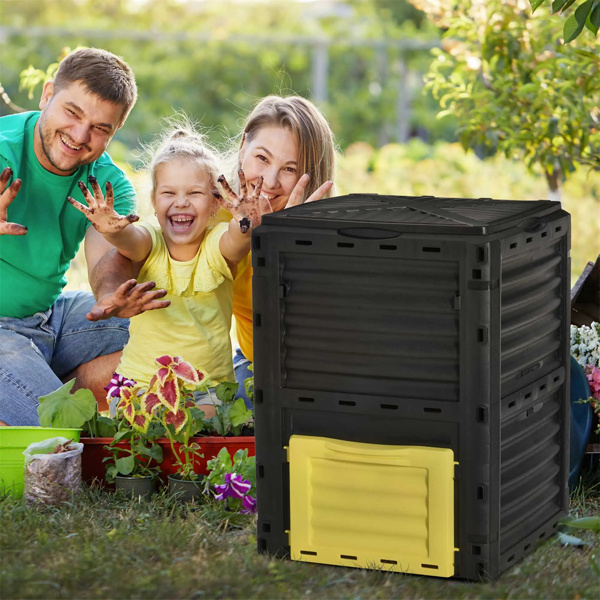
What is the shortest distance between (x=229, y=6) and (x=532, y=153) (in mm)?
10158

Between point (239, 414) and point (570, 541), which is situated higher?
point (239, 414)

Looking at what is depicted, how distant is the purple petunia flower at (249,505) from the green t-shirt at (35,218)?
1.49 meters

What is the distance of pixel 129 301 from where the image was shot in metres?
3.21

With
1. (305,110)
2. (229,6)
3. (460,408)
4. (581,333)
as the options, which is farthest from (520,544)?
(229,6)

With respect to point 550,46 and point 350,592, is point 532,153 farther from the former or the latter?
point 350,592

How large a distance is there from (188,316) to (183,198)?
398 millimetres

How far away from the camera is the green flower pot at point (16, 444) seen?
3186 millimetres

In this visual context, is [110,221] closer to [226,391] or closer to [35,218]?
[226,391]

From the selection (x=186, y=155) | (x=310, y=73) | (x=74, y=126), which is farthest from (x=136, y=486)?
(x=310, y=73)

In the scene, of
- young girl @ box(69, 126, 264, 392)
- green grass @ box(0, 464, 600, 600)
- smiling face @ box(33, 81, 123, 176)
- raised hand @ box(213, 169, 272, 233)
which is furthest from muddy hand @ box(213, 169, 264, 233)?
green grass @ box(0, 464, 600, 600)

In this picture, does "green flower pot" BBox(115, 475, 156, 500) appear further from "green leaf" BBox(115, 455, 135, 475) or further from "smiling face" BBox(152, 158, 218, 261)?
"smiling face" BBox(152, 158, 218, 261)

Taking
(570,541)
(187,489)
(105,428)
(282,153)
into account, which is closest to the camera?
(570,541)

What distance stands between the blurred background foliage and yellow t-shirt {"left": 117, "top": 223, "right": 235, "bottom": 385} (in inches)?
158

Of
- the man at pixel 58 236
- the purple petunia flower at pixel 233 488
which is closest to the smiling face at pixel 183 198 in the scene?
the man at pixel 58 236
